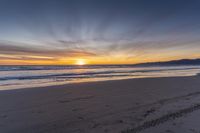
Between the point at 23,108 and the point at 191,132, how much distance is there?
19.8 feet

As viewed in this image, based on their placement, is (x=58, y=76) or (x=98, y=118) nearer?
(x=98, y=118)

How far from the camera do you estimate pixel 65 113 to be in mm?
6902

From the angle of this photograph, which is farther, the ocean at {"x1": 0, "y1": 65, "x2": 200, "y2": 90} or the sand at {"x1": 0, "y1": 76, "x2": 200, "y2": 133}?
the ocean at {"x1": 0, "y1": 65, "x2": 200, "y2": 90}

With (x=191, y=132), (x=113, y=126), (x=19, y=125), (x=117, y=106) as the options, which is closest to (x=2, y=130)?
(x=19, y=125)

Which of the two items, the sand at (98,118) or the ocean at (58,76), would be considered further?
the ocean at (58,76)

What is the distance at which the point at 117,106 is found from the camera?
314 inches

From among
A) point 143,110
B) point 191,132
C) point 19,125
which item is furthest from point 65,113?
point 191,132

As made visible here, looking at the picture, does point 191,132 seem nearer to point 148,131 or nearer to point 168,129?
point 168,129

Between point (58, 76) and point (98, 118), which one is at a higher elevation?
point (58, 76)

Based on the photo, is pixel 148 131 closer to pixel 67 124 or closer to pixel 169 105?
pixel 67 124

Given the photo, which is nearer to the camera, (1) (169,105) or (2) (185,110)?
(2) (185,110)

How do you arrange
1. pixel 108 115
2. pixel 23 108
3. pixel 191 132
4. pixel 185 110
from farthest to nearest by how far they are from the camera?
1. pixel 23 108
2. pixel 185 110
3. pixel 108 115
4. pixel 191 132

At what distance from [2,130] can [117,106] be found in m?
4.33

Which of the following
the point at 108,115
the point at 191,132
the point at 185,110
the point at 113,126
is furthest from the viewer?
the point at 185,110
